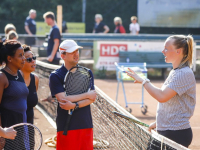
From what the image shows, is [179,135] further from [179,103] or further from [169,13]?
[169,13]

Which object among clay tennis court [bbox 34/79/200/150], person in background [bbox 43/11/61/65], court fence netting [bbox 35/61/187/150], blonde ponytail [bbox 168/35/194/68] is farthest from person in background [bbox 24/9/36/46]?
blonde ponytail [bbox 168/35/194/68]

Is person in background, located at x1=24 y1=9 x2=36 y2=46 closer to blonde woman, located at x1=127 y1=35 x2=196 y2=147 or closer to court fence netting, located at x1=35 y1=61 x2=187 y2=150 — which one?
court fence netting, located at x1=35 y1=61 x2=187 y2=150

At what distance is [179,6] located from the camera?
2847 centimetres

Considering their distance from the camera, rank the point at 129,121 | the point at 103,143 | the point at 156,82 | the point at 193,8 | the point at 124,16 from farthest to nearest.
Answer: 1. the point at 124,16
2. the point at 193,8
3. the point at 156,82
4. the point at 103,143
5. the point at 129,121

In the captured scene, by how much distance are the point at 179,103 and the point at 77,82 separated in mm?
1095

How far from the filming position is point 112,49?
47.6 feet

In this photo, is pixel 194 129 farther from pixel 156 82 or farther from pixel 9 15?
pixel 9 15

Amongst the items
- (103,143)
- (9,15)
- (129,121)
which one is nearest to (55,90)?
(129,121)

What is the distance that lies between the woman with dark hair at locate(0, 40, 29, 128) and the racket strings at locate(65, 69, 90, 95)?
46 centimetres

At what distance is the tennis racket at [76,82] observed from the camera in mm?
4188

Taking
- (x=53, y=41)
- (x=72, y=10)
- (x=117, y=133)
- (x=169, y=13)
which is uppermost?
(x=72, y=10)

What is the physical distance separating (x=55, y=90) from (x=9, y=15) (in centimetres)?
3187

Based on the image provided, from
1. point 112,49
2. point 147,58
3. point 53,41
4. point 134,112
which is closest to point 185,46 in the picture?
point 134,112

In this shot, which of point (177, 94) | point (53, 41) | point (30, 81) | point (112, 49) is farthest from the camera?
point (112, 49)
